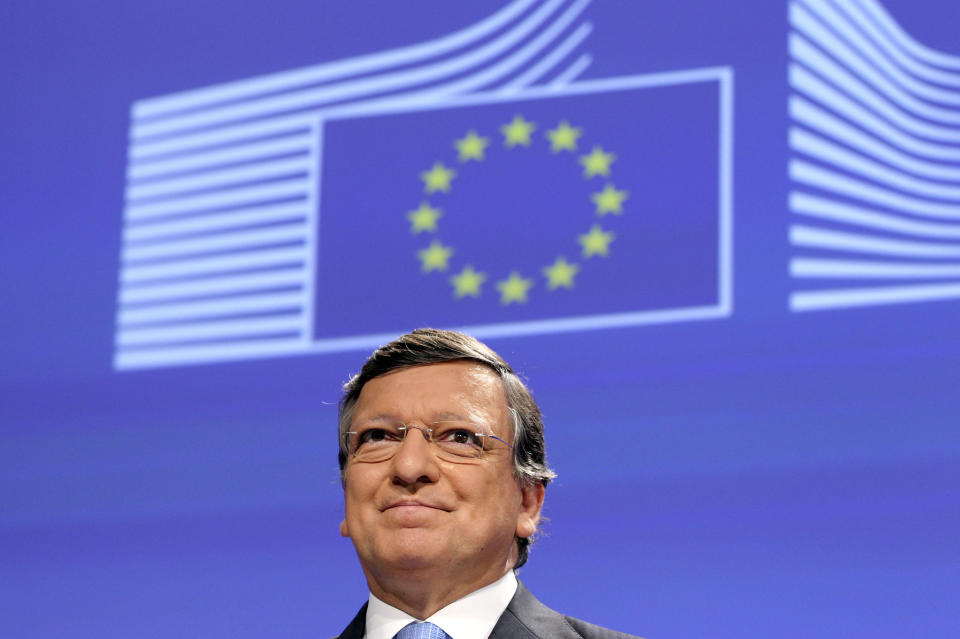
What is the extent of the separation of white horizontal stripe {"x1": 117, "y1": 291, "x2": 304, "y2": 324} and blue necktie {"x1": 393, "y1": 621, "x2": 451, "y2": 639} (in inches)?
65.4

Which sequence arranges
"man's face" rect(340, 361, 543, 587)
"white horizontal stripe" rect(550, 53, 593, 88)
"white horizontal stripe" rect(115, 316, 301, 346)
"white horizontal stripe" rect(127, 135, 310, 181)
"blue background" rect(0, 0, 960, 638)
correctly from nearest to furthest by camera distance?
"man's face" rect(340, 361, 543, 587) < "blue background" rect(0, 0, 960, 638) < "white horizontal stripe" rect(550, 53, 593, 88) < "white horizontal stripe" rect(115, 316, 301, 346) < "white horizontal stripe" rect(127, 135, 310, 181)

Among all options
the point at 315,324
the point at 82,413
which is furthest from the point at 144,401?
the point at 315,324

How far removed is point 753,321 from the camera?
3100 mm

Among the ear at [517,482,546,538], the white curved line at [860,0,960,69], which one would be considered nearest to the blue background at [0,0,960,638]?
the white curved line at [860,0,960,69]

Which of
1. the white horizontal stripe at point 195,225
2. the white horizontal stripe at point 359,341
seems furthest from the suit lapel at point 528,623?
the white horizontal stripe at point 195,225

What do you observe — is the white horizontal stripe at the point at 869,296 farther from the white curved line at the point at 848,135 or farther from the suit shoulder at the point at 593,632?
the suit shoulder at the point at 593,632

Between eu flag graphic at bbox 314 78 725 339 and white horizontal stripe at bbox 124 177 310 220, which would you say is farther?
white horizontal stripe at bbox 124 177 310 220

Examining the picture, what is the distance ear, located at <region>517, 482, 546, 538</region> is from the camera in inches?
85.1

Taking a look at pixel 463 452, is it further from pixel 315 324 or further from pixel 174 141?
pixel 174 141

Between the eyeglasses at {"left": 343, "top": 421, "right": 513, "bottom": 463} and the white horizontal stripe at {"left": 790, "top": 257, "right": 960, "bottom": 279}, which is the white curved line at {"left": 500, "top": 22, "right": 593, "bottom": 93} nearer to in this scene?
the white horizontal stripe at {"left": 790, "top": 257, "right": 960, "bottom": 279}

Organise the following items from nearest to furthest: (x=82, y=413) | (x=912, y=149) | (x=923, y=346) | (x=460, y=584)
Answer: (x=460, y=584) → (x=923, y=346) → (x=912, y=149) → (x=82, y=413)

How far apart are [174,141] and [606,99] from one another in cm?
130

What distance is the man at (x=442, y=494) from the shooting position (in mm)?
2020

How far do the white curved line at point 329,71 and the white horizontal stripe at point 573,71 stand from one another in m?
0.25
